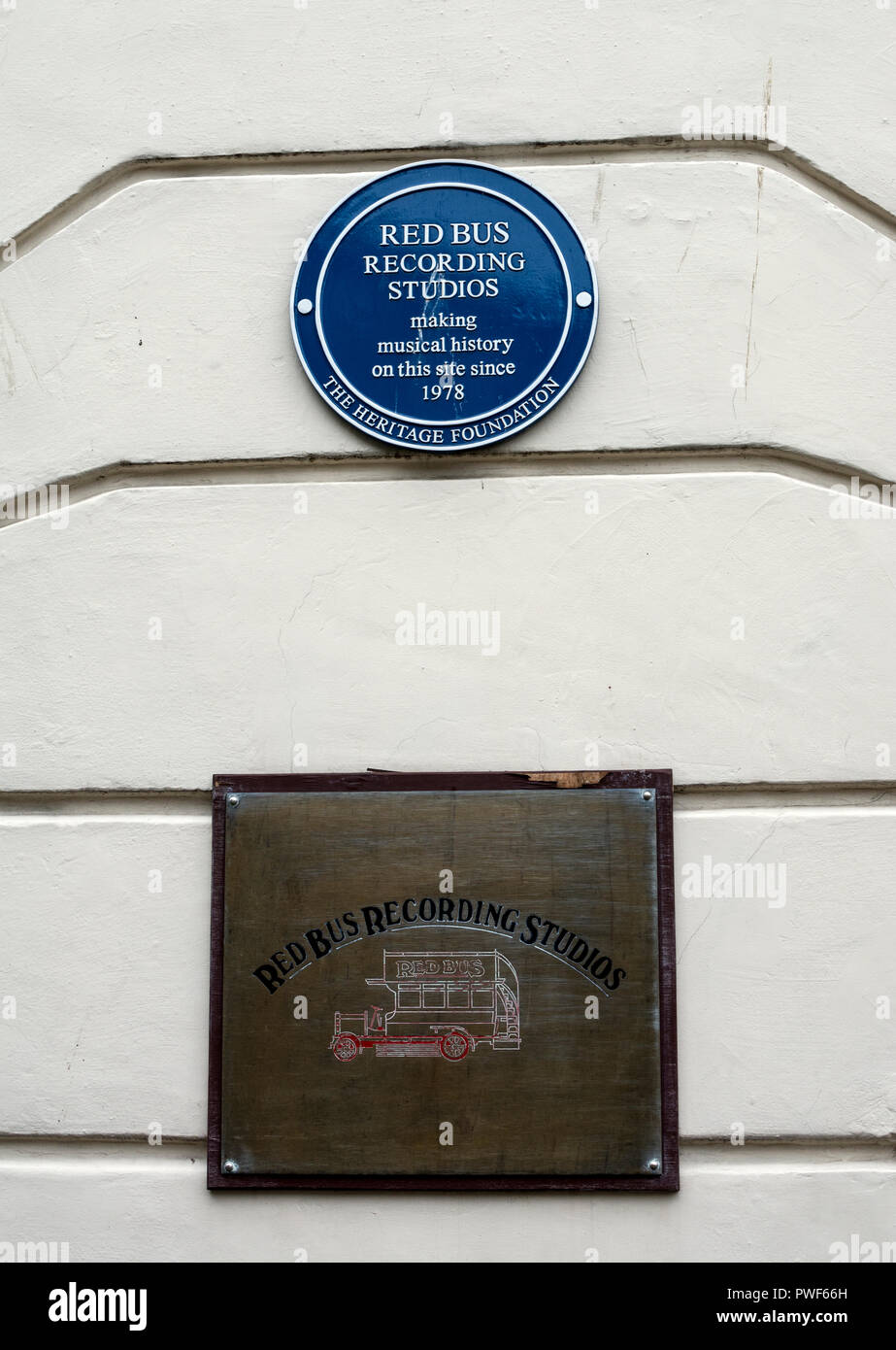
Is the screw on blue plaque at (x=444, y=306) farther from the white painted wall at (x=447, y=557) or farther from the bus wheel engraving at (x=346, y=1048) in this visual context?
the bus wheel engraving at (x=346, y=1048)

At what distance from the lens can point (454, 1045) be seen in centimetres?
311

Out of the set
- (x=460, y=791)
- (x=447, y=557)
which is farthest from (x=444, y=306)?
(x=460, y=791)

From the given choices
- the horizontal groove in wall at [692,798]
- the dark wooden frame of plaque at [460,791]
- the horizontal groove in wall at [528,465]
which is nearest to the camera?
the dark wooden frame of plaque at [460,791]

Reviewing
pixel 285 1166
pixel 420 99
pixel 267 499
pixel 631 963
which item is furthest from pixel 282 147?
pixel 285 1166

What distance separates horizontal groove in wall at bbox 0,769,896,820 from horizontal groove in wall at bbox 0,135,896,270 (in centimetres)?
155

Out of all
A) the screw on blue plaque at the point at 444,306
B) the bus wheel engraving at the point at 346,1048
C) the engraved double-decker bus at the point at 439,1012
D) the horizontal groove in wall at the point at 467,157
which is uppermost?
the horizontal groove in wall at the point at 467,157

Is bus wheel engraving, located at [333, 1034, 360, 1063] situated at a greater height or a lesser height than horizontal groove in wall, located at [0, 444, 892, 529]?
lesser

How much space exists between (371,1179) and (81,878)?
1.10 meters

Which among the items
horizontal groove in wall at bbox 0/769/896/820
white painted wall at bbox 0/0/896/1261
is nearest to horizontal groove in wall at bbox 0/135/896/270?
white painted wall at bbox 0/0/896/1261

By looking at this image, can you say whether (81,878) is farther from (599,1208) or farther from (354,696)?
(599,1208)

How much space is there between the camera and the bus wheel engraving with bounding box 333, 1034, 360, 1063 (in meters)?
3.11

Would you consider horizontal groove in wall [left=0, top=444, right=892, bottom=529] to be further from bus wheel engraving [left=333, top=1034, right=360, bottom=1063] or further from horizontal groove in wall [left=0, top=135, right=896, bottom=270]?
bus wheel engraving [left=333, top=1034, right=360, bottom=1063]

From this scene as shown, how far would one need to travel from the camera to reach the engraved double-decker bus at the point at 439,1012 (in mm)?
3107

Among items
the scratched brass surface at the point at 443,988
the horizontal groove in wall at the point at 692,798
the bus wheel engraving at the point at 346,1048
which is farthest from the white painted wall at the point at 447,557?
the bus wheel engraving at the point at 346,1048
